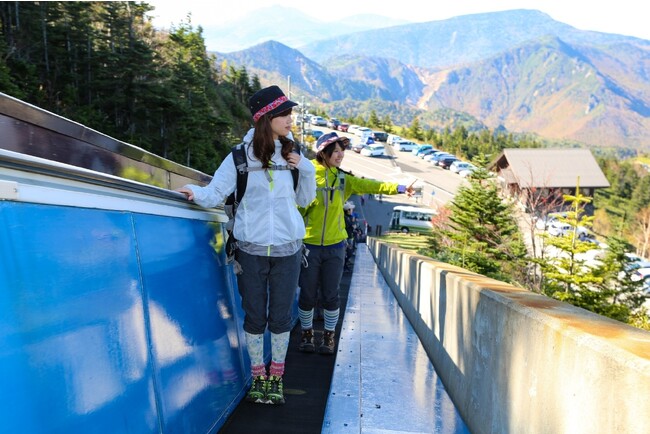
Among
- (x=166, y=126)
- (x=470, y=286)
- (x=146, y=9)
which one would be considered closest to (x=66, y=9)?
(x=166, y=126)

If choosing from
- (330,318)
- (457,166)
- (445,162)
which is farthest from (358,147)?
(330,318)

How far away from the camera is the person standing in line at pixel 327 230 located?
5.19 metres

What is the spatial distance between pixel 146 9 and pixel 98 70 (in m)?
11.8

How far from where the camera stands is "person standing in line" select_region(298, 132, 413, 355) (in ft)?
17.0

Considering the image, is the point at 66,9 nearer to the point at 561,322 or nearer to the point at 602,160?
the point at 561,322

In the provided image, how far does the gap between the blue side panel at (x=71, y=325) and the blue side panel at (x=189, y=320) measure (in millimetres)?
162

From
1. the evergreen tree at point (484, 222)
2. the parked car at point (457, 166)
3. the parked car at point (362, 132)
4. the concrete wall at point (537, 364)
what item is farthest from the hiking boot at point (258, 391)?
the parked car at point (362, 132)

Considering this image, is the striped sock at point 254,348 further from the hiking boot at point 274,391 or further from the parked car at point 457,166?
the parked car at point 457,166

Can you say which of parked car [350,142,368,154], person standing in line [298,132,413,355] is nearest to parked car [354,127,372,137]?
parked car [350,142,368,154]

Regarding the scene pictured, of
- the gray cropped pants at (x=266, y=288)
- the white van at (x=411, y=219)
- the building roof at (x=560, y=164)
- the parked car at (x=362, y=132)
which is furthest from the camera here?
the parked car at (x=362, y=132)

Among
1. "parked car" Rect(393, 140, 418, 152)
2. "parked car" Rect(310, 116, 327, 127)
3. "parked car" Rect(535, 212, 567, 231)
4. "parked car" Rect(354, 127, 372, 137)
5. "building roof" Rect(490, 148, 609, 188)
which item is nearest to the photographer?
"parked car" Rect(535, 212, 567, 231)

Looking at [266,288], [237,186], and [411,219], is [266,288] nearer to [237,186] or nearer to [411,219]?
[237,186]

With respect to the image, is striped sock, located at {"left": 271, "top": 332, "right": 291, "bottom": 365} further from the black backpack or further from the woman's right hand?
the woman's right hand

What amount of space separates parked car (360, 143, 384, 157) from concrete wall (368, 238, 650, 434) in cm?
8139
